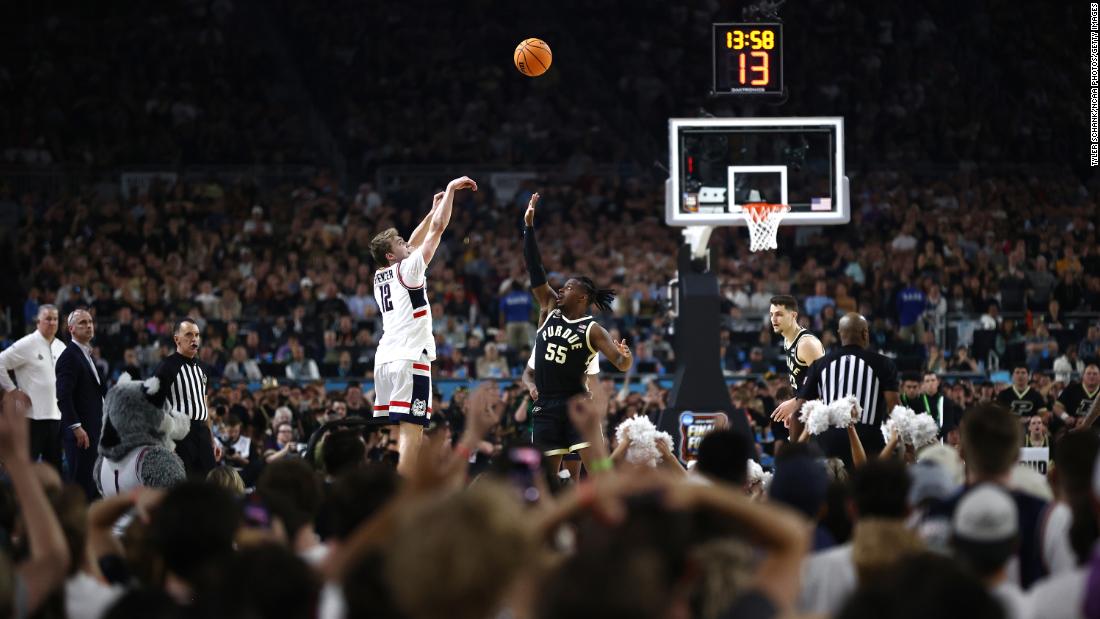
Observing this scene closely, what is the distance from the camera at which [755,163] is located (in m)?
15.9

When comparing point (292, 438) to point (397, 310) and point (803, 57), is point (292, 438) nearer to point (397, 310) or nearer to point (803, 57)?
point (397, 310)

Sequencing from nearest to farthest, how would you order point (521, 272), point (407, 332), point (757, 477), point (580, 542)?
point (580, 542) → point (757, 477) → point (407, 332) → point (521, 272)

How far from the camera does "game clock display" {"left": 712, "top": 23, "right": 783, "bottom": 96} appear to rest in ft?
49.7

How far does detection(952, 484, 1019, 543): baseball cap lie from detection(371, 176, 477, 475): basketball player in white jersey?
6.80 meters

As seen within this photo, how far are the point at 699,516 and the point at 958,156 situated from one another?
26667 mm

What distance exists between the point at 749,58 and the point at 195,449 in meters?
7.89

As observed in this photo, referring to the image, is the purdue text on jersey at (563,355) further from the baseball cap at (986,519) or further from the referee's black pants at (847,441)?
the baseball cap at (986,519)

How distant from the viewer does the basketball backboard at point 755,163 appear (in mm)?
15789

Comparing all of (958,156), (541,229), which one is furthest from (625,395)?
(958,156)

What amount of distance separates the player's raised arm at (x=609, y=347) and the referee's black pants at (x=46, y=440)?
17.0ft

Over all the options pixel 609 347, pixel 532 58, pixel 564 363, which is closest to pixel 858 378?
pixel 609 347

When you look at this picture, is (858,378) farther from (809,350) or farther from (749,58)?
(749,58)

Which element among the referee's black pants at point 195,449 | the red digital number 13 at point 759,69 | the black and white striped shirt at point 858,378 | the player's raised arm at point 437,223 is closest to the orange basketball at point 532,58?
the red digital number 13 at point 759,69

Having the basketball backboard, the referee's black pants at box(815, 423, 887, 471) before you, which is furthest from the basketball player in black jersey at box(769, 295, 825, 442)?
the basketball backboard
